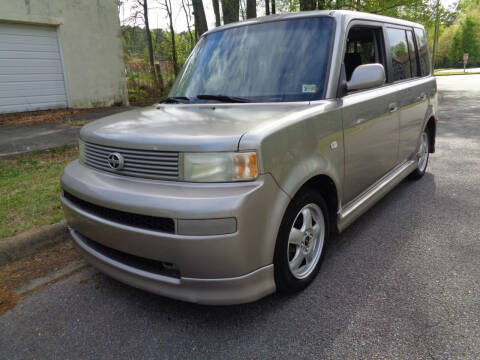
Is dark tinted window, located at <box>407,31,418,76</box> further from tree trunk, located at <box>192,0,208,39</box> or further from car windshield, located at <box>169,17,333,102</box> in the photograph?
tree trunk, located at <box>192,0,208,39</box>

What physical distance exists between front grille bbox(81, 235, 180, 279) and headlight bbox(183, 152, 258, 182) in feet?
1.94

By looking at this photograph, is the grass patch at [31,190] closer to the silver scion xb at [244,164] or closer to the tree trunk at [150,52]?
the silver scion xb at [244,164]

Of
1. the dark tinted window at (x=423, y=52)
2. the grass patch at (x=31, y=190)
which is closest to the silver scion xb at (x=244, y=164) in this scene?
the grass patch at (x=31, y=190)

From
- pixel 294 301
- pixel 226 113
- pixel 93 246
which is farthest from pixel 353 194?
pixel 93 246

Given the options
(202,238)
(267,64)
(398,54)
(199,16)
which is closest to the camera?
(202,238)

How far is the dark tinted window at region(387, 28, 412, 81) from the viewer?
392 cm

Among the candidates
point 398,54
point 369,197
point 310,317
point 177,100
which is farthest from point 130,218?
point 398,54

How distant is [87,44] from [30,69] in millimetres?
1960

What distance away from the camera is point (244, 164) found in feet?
6.79

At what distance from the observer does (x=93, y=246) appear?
2631 mm

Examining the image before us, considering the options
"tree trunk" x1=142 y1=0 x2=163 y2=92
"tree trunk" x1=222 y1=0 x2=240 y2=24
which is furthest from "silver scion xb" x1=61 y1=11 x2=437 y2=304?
"tree trunk" x1=142 y1=0 x2=163 y2=92

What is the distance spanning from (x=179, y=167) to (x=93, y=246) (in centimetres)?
100

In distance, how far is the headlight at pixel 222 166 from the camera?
2.07 m

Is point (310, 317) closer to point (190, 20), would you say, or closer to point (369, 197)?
point (369, 197)
